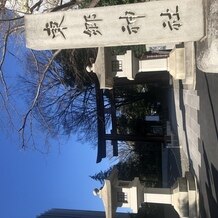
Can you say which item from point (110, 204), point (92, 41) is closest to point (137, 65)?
point (110, 204)

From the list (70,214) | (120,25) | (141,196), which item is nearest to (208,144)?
(141,196)

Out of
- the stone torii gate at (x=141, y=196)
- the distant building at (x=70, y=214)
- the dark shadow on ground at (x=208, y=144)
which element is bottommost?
the distant building at (x=70, y=214)

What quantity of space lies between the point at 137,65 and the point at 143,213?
1244cm

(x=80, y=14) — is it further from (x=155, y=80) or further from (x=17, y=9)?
(x=155, y=80)

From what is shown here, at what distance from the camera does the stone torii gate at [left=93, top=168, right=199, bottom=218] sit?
371 inches

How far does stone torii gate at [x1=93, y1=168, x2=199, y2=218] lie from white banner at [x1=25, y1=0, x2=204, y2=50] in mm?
4498

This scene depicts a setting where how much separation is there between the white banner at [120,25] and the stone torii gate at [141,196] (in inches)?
177

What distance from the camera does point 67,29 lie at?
232 inches

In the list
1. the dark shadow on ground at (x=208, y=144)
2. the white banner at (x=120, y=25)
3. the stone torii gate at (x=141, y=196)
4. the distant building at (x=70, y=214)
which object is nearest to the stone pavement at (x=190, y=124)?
the dark shadow on ground at (x=208, y=144)

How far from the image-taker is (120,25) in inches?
224

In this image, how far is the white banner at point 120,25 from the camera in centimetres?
545

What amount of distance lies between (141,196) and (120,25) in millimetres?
5185

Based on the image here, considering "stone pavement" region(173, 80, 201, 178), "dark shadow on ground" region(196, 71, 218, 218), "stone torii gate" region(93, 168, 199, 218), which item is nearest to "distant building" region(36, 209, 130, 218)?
"stone pavement" region(173, 80, 201, 178)

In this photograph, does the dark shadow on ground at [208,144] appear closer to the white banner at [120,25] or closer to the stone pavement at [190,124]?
the stone pavement at [190,124]
